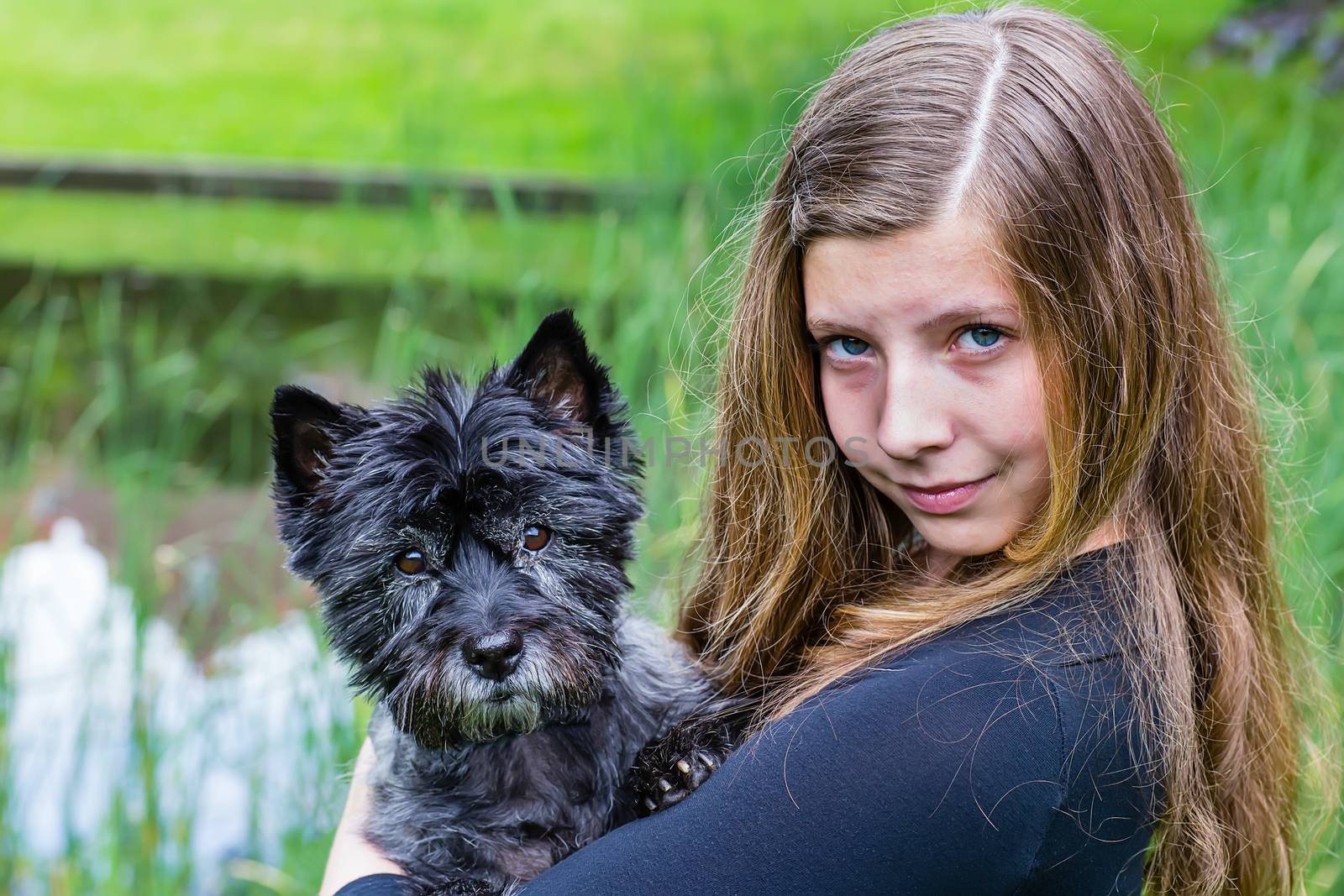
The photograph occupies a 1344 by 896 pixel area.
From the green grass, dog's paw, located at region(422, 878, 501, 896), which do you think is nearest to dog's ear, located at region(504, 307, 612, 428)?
dog's paw, located at region(422, 878, 501, 896)

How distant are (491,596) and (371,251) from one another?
5396 millimetres

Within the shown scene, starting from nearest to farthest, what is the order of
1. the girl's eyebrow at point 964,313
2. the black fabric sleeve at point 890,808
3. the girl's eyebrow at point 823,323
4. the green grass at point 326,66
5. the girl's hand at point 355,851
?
the black fabric sleeve at point 890,808
the girl's eyebrow at point 964,313
the girl's eyebrow at point 823,323
the girl's hand at point 355,851
the green grass at point 326,66

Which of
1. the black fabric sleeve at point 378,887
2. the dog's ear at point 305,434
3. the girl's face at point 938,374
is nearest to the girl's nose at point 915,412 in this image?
the girl's face at point 938,374

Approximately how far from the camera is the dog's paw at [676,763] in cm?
168

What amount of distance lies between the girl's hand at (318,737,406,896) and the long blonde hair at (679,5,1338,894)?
644mm

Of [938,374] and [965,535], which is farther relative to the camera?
[965,535]

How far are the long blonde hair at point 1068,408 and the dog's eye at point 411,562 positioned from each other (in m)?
0.52

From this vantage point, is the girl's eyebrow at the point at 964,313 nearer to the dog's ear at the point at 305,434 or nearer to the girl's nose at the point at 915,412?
the girl's nose at the point at 915,412

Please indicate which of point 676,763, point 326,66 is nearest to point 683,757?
point 676,763

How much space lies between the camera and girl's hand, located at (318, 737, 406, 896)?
1.80 m

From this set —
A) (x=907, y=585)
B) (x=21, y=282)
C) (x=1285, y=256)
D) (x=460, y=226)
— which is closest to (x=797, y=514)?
(x=907, y=585)

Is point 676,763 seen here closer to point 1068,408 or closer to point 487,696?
point 487,696

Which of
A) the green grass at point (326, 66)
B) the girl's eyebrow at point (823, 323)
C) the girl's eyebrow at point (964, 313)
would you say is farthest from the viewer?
the green grass at point (326, 66)

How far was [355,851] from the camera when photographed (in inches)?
74.1
